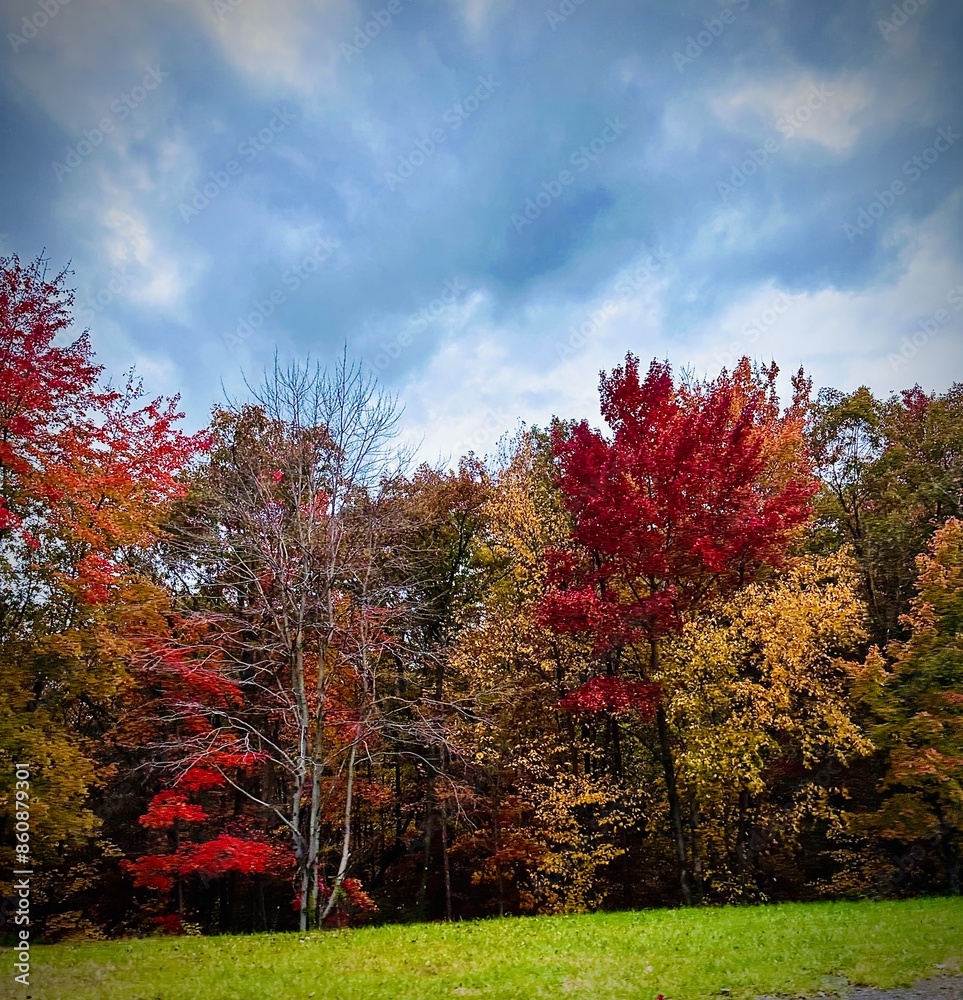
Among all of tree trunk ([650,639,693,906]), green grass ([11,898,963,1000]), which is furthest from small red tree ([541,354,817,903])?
green grass ([11,898,963,1000])

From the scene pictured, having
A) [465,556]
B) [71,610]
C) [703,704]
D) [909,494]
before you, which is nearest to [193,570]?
[71,610]

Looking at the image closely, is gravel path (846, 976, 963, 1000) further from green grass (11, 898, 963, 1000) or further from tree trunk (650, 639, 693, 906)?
tree trunk (650, 639, 693, 906)

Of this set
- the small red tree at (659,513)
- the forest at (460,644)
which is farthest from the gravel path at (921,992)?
the small red tree at (659,513)

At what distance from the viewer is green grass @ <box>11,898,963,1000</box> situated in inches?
309

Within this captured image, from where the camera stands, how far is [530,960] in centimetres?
929

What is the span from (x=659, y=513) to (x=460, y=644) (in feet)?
22.5

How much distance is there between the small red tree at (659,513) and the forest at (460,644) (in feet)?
0.26

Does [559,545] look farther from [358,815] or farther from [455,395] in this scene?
[358,815]

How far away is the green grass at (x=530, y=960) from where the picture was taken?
7.84 m

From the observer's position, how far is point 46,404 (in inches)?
577

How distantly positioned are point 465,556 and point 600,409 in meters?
7.48

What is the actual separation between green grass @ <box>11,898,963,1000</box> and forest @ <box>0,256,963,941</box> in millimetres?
2398

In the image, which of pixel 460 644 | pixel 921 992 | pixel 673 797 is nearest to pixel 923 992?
pixel 921 992

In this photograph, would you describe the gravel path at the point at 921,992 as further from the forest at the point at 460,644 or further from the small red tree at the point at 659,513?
the small red tree at the point at 659,513
